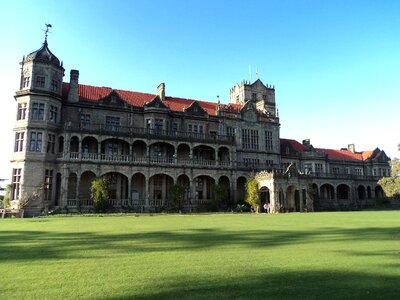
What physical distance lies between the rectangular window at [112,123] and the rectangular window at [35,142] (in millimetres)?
7758

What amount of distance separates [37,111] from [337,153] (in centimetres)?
5602

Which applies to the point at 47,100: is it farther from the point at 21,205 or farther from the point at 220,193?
the point at 220,193

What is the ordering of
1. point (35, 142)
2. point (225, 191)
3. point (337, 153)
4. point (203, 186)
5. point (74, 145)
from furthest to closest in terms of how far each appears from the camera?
point (337, 153) → point (203, 186) → point (225, 191) → point (74, 145) → point (35, 142)

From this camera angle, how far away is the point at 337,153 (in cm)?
6706

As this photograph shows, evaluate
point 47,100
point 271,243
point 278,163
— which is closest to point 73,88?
point 47,100

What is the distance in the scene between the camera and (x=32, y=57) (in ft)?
123

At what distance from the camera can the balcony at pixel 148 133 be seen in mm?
38125

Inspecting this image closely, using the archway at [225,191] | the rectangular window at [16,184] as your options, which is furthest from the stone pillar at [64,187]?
the archway at [225,191]

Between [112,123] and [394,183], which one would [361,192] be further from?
[112,123]

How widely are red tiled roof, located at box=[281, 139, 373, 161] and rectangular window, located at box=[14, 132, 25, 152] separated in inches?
1657

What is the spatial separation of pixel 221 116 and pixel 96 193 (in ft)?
73.8

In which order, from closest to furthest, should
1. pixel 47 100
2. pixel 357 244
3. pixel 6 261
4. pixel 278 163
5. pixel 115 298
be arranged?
1. pixel 115 298
2. pixel 6 261
3. pixel 357 244
4. pixel 47 100
5. pixel 278 163

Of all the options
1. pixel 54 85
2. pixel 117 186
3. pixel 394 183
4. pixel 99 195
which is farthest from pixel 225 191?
pixel 394 183

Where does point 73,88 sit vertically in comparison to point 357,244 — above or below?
above
